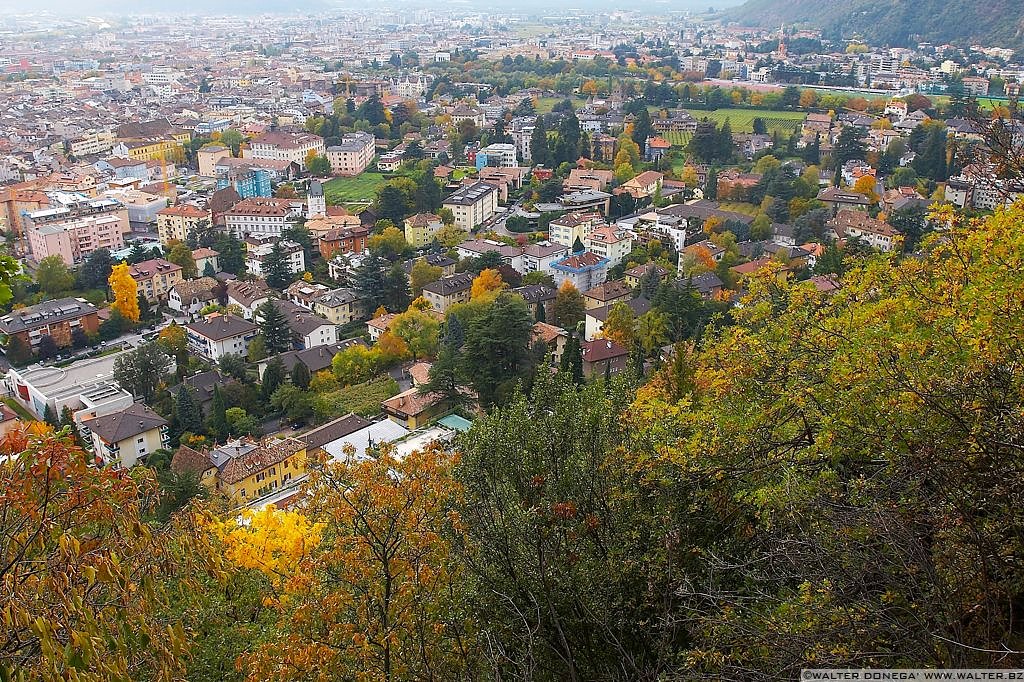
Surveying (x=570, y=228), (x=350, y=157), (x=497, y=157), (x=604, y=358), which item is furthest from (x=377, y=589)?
(x=350, y=157)

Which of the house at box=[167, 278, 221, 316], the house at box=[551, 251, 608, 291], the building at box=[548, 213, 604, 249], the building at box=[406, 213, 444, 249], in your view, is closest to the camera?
the house at box=[551, 251, 608, 291]

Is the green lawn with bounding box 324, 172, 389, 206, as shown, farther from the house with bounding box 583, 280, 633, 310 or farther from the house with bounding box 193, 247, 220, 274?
the house with bounding box 583, 280, 633, 310

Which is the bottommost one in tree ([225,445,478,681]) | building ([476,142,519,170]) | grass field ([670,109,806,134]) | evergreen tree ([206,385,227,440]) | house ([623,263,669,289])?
evergreen tree ([206,385,227,440])

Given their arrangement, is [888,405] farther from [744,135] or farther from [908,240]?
[744,135]

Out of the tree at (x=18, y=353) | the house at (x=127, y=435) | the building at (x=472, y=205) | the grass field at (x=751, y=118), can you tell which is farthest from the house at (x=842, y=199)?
the tree at (x=18, y=353)

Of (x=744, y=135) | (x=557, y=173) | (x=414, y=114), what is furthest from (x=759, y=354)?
(x=414, y=114)

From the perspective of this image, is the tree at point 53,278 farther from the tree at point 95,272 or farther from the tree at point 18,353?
the tree at point 18,353

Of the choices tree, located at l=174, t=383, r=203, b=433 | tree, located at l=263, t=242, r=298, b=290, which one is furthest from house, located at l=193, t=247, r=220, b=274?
tree, located at l=174, t=383, r=203, b=433
